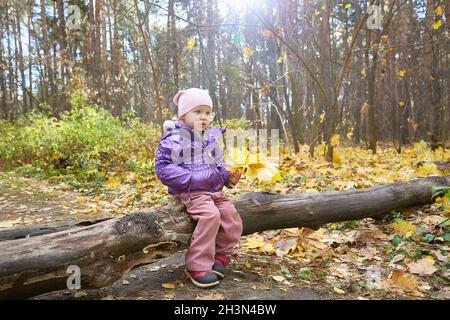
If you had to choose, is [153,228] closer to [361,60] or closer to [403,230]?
[403,230]

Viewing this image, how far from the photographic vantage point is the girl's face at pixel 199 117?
2674mm

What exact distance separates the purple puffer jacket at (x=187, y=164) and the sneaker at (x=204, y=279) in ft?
1.82

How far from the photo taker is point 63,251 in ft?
6.91

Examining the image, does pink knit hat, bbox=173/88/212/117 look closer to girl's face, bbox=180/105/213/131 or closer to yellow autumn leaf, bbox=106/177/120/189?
girl's face, bbox=180/105/213/131

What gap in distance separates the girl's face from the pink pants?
0.47 m

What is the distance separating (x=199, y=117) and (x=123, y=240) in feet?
3.18

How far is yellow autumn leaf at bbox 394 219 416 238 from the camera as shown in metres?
3.58

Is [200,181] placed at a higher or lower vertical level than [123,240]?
higher

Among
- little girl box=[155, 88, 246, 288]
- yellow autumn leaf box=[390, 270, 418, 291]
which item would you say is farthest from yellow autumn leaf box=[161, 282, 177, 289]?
yellow autumn leaf box=[390, 270, 418, 291]

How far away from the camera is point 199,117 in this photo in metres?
2.67

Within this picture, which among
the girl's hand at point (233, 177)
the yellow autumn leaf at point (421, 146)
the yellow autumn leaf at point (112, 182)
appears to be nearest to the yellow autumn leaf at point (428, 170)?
the yellow autumn leaf at point (421, 146)

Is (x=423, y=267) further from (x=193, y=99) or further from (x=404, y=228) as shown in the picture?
(x=193, y=99)

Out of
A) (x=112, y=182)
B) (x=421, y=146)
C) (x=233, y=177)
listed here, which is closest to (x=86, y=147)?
(x=112, y=182)
